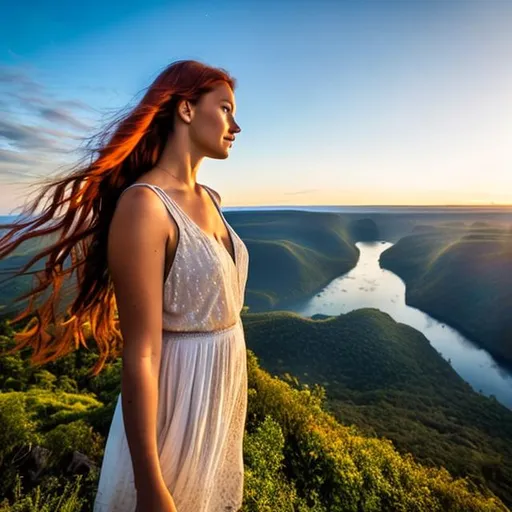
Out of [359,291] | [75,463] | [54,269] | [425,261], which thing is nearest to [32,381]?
[75,463]

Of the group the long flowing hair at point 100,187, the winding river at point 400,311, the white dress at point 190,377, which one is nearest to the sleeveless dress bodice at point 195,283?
the white dress at point 190,377

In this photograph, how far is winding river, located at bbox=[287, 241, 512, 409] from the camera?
51.3 meters

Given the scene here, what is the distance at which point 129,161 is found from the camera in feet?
4.20

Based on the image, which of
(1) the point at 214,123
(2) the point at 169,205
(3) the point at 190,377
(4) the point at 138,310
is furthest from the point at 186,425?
(1) the point at 214,123

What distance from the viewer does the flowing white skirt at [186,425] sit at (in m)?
1.17

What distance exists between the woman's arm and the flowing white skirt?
161 mm

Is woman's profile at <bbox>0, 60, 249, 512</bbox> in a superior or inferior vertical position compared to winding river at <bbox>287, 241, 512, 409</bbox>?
superior

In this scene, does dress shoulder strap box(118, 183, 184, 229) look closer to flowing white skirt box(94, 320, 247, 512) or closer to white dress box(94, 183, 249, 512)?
white dress box(94, 183, 249, 512)

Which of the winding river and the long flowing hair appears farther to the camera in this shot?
the winding river

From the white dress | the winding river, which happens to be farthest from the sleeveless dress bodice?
the winding river

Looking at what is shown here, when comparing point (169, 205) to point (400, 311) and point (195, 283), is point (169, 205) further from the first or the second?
point (400, 311)

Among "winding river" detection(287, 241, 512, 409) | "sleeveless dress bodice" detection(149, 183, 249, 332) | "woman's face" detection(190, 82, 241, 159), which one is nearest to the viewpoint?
"sleeveless dress bodice" detection(149, 183, 249, 332)

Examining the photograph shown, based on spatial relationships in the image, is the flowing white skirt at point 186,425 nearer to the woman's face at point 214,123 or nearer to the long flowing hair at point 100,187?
the long flowing hair at point 100,187

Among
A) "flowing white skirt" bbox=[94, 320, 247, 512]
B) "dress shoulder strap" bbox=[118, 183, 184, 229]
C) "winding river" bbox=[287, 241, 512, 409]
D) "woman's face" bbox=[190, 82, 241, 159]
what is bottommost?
"winding river" bbox=[287, 241, 512, 409]
